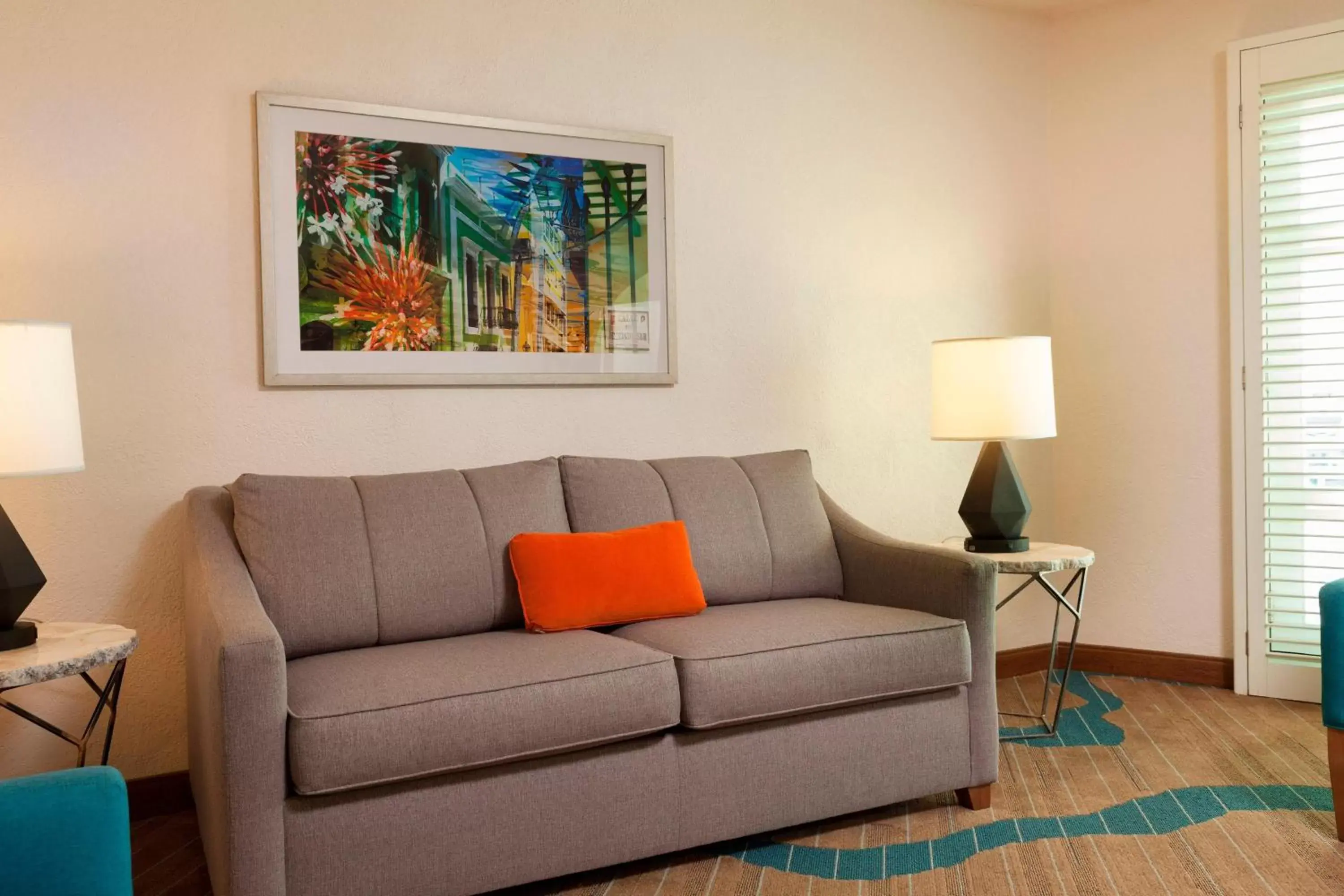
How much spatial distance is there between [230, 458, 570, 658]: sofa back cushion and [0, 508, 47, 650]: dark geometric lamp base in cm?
45

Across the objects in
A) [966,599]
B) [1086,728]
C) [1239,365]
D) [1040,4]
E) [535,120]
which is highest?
[1040,4]

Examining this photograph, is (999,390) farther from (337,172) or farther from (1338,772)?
(337,172)

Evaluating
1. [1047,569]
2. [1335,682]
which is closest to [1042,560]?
[1047,569]

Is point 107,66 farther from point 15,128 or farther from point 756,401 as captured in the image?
point 756,401

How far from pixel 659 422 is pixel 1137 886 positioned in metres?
1.93

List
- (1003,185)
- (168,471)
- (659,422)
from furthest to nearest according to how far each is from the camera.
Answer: (1003,185) → (659,422) → (168,471)

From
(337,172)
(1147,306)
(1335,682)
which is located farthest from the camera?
(1147,306)

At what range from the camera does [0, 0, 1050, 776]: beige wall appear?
2842 mm

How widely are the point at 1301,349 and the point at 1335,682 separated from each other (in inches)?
65.3

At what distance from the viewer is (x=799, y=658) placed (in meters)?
2.60

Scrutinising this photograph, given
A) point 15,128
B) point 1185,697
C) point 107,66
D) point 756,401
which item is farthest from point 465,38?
point 1185,697

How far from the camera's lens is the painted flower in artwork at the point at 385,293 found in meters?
3.15

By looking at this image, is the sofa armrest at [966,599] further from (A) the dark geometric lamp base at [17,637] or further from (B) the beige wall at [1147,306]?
(A) the dark geometric lamp base at [17,637]

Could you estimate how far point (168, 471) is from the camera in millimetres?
2943
